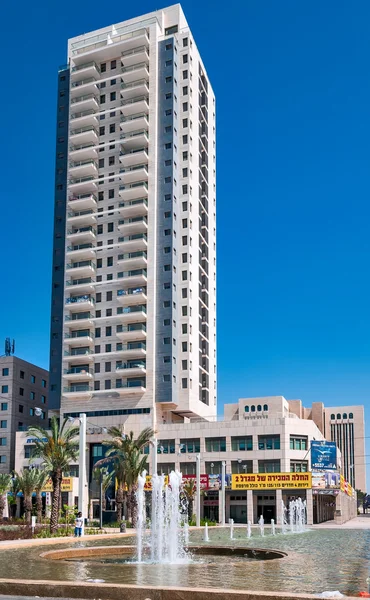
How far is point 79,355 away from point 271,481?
31.2 meters

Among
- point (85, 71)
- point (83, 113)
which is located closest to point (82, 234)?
point (83, 113)

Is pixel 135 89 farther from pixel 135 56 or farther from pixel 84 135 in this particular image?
pixel 84 135

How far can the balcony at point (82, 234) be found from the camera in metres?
107

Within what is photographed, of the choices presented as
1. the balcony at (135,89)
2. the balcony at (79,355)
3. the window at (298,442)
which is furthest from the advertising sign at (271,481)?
the balcony at (135,89)

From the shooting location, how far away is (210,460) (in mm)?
95500

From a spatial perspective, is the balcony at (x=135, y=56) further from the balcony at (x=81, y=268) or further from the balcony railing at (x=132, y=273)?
the balcony railing at (x=132, y=273)

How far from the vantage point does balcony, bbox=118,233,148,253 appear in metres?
103

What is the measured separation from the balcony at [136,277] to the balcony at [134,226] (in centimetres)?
581

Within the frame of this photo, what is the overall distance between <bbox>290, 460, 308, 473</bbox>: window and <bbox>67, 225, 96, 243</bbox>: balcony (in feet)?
137

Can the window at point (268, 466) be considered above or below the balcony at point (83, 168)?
below

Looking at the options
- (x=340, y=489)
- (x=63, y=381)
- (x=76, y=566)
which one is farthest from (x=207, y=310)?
(x=76, y=566)

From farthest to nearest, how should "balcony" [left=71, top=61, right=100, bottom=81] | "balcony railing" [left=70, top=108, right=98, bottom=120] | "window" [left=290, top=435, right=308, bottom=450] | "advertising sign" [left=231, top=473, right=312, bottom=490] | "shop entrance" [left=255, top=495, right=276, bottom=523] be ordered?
"balcony railing" [left=70, top=108, right=98, bottom=120] → "balcony" [left=71, top=61, right=100, bottom=81] → "window" [left=290, top=435, right=308, bottom=450] → "shop entrance" [left=255, top=495, right=276, bottom=523] → "advertising sign" [left=231, top=473, right=312, bottom=490]

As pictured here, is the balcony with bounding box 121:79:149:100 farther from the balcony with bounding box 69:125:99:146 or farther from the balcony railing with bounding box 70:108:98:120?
the balcony with bounding box 69:125:99:146

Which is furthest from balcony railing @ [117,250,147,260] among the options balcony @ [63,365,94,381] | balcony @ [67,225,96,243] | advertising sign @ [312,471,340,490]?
advertising sign @ [312,471,340,490]
